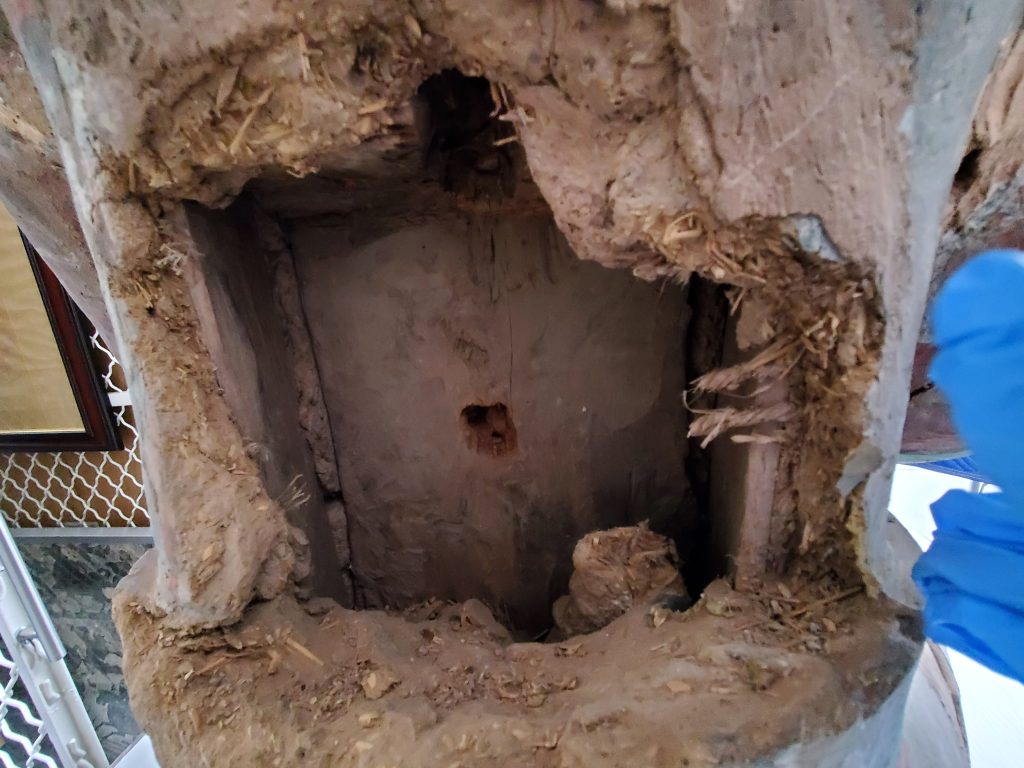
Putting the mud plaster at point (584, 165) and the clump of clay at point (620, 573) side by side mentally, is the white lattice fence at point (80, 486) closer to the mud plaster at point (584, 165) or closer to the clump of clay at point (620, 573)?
the mud plaster at point (584, 165)

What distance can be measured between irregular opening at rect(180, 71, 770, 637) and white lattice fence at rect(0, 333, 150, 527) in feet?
4.08

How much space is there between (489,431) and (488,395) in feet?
0.28

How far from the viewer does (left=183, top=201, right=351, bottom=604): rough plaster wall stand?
102cm

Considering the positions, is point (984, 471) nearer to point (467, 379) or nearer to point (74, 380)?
point (467, 379)

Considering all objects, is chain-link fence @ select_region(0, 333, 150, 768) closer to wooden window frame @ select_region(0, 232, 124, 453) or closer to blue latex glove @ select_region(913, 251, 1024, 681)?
wooden window frame @ select_region(0, 232, 124, 453)

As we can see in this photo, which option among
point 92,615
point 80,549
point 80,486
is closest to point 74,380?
point 80,486

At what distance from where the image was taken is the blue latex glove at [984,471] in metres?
0.66

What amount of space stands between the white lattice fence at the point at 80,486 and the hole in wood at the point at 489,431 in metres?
1.41

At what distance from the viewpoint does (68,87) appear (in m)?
0.83

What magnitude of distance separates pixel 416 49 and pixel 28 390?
6.90ft

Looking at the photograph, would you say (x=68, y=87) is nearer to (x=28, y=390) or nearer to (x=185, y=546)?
(x=185, y=546)

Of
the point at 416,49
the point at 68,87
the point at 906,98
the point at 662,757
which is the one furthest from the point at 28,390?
the point at 906,98

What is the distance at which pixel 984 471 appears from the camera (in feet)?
2.40

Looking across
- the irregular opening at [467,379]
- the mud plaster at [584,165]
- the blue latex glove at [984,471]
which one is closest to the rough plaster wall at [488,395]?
the irregular opening at [467,379]
